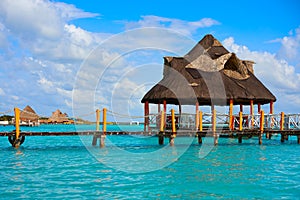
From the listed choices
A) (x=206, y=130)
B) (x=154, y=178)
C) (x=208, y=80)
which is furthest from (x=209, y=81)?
(x=154, y=178)

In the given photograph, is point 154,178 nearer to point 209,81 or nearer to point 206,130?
point 206,130

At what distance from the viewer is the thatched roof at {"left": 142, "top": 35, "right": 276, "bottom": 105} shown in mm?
25734

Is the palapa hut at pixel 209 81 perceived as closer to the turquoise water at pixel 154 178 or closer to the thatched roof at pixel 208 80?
the thatched roof at pixel 208 80

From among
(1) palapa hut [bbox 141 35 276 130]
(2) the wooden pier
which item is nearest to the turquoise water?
(2) the wooden pier

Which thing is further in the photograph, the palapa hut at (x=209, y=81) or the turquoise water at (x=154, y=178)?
the palapa hut at (x=209, y=81)

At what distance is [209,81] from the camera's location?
1047 inches

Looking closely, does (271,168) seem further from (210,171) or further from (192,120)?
(192,120)

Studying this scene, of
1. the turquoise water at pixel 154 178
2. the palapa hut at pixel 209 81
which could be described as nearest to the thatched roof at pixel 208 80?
the palapa hut at pixel 209 81

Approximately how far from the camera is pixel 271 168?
14914mm

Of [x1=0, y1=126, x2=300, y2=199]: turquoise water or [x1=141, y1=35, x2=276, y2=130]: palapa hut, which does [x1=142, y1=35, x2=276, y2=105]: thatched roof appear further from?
[x1=0, y1=126, x2=300, y2=199]: turquoise water

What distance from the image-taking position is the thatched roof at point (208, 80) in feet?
84.4

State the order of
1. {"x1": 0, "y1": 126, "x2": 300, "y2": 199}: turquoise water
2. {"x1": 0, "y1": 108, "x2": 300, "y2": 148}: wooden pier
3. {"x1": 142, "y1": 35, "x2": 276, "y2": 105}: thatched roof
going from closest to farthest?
{"x1": 0, "y1": 126, "x2": 300, "y2": 199}: turquoise water < {"x1": 0, "y1": 108, "x2": 300, "y2": 148}: wooden pier < {"x1": 142, "y1": 35, "x2": 276, "y2": 105}: thatched roof

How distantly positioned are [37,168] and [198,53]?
16990 millimetres

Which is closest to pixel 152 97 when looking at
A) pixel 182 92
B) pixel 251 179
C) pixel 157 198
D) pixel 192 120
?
pixel 182 92
